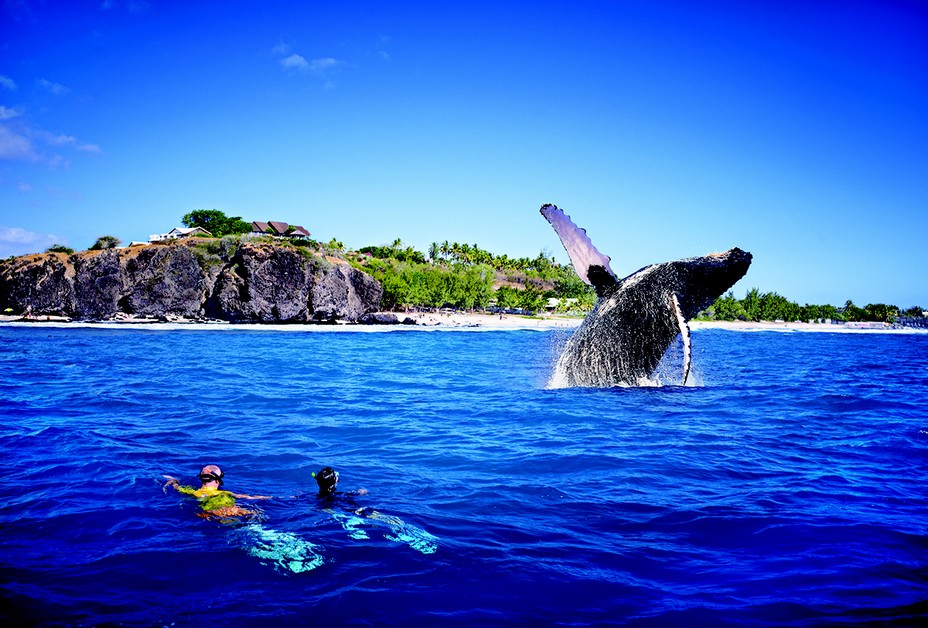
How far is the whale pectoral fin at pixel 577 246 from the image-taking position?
34.0ft

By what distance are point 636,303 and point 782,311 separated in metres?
143

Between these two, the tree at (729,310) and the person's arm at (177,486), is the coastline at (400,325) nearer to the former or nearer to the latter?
the tree at (729,310)

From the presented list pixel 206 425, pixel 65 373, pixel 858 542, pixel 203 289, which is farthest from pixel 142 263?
pixel 858 542

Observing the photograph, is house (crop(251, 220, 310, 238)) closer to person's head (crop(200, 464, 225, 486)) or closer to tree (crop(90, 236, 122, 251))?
tree (crop(90, 236, 122, 251))

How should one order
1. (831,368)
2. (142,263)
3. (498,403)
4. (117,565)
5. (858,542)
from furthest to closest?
1. (142,263)
2. (831,368)
3. (498,403)
4. (858,542)
5. (117,565)

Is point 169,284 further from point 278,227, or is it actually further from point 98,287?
point 278,227

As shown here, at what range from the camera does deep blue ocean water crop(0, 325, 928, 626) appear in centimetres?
481

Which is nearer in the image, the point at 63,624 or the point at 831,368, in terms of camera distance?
the point at 63,624

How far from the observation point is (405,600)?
4.89 metres

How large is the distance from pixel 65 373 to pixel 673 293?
1980 centimetres

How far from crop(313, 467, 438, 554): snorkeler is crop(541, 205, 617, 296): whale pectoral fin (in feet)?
17.1

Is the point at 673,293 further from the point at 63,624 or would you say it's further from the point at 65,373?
the point at 65,373

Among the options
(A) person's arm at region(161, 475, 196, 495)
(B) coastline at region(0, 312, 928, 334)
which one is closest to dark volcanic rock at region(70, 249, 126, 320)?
(B) coastline at region(0, 312, 928, 334)

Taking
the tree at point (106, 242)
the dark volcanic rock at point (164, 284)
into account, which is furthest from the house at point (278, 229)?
the dark volcanic rock at point (164, 284)
